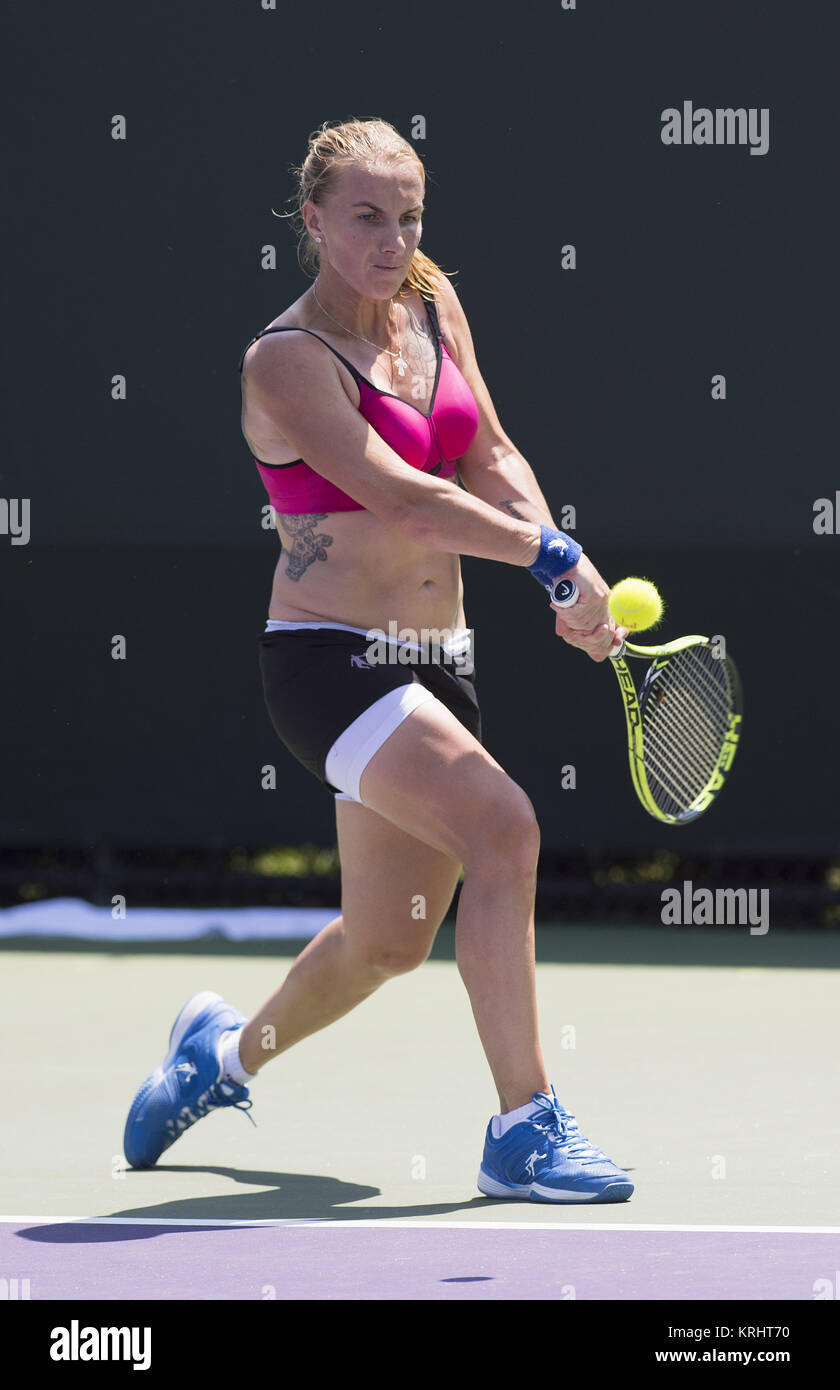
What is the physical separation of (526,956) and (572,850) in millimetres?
3914

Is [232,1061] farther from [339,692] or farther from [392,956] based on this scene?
[339,692]

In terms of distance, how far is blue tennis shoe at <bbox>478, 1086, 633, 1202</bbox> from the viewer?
3.65 metres

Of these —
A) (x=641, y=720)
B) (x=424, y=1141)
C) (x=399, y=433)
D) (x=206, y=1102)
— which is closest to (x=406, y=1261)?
(x=206, y=1102)

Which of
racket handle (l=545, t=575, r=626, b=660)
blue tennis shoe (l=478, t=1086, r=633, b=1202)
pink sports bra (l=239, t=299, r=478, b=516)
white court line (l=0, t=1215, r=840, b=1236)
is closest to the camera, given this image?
white court line (l=0, t=1215, r=840, b=1236)

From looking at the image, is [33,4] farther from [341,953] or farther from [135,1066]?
[341,953]

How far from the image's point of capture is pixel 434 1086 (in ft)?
16.2

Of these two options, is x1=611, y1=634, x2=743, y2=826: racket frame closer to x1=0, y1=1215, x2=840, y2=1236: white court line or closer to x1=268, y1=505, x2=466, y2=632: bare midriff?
x1=268, y1=505, x2=466, y2=632: bare midriff

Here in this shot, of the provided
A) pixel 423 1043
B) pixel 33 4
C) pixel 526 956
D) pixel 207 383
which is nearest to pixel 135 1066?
pixel 423 1043

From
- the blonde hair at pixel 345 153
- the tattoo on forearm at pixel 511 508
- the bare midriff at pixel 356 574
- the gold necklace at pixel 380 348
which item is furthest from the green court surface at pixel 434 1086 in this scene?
the blonde hair at pixel 345 153

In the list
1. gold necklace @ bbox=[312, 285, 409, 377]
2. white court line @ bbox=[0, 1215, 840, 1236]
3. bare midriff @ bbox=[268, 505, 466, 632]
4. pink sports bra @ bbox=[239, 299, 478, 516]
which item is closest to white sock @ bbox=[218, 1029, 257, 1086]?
white court line @ bbox=[0, 1215, 840, 1236]

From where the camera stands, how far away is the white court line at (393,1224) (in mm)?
3438
